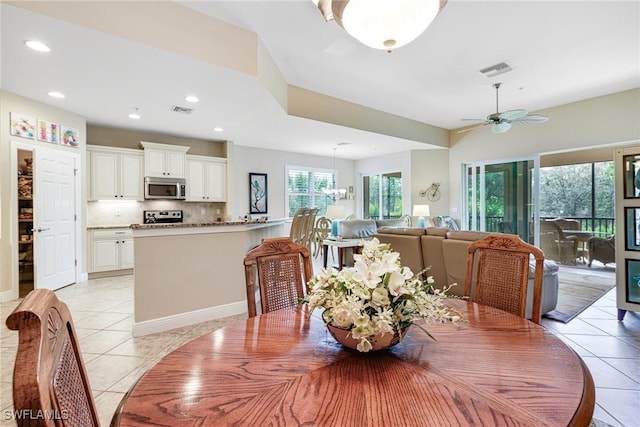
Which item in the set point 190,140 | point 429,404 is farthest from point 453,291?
point 190,140

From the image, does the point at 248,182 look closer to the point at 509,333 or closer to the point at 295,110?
the point at 295,110

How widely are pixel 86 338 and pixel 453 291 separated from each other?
3833mm

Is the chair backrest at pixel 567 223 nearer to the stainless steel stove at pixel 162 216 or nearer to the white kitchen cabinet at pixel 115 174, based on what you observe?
the stainless steel stove at pixel 162 216

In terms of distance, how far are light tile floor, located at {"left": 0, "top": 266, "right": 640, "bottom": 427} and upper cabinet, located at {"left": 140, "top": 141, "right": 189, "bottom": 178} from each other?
2.53 meters

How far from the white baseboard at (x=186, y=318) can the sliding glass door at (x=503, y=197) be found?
18.8 ft

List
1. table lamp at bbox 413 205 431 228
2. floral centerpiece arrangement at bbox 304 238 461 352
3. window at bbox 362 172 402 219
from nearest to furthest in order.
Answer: floral centerpiece arrangement at bbox 304 238 461 352
table lamp at bbox 413 205 431 228
window at bbox 362 172 402 219

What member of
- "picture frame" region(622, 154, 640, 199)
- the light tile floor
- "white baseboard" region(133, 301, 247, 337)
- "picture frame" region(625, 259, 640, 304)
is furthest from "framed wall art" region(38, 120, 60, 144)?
"picture frame" region(625, 259, 640, 304)

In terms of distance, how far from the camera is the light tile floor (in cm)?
190

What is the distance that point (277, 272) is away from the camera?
1633 mm

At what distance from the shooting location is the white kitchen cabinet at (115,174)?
5129 mm

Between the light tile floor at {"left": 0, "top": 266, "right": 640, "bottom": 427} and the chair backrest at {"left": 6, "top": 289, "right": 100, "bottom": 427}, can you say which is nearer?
the chair backrest at {"left": 6, "top": 289, "right": 100, "bottom": 427}

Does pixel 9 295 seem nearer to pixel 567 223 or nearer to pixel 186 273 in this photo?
pixel 186 273

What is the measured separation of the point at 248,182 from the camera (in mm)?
7094

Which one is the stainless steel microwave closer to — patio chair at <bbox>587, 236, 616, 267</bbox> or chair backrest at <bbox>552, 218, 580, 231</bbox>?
chair backrest at <bbox>552, 218, 580, 231</bbox>
